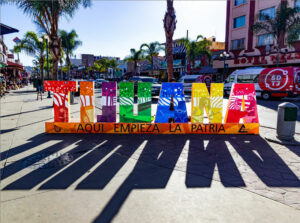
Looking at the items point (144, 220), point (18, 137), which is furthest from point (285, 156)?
point (18, 137)

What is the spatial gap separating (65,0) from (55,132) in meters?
8.98

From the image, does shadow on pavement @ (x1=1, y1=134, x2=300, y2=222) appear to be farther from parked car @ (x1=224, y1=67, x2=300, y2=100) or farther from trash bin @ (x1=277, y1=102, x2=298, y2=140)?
parked car @ (x1=224, y1=67, x2=300, y2=100)

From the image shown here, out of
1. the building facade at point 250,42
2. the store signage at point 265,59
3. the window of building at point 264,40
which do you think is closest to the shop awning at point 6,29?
the building facade at point 250,42

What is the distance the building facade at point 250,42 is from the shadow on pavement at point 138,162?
2170cm

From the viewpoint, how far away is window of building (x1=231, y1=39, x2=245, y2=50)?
30.2 meters

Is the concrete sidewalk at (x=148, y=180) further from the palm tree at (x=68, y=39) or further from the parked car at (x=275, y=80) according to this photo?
the palm tree at (x=68, y=39)

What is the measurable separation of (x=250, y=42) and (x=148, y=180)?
98.6ft

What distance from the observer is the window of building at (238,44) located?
30219 millimetres

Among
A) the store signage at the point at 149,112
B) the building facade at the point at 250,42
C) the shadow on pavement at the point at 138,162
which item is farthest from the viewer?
the building facade at the point at 250,42

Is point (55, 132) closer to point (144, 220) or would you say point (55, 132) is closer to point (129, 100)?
point (129, 100)

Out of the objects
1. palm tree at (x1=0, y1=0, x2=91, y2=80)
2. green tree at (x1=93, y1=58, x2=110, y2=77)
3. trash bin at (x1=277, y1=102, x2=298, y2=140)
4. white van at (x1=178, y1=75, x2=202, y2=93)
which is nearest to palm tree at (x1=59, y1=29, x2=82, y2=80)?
white van at (x1=178, y1=75, x2=202, y2=93)

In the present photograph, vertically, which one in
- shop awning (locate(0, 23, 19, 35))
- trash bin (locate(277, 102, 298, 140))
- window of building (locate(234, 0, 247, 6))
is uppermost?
window of building (locate(234, 0, 247, 6))

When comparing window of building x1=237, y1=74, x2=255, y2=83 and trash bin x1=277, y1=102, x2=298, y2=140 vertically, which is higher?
window of building x1=237, y1=74, x2=255, y2=83

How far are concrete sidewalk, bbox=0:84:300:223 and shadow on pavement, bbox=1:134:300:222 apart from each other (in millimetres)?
16
